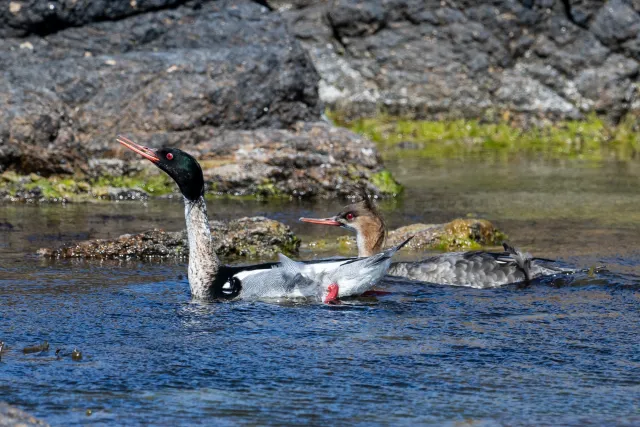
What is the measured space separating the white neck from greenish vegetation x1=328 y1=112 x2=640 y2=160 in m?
9.19

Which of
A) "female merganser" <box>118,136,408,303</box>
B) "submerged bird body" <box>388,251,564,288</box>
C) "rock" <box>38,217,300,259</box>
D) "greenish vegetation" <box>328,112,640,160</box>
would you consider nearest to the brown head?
"submerged bird body" <box>388,251,564,288</box>

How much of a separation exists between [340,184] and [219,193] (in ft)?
4.34

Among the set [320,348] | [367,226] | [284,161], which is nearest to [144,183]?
[284,161]

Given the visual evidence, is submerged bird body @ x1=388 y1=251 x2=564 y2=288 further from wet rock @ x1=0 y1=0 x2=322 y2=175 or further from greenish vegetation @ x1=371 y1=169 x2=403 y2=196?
wet rock @ x1=0 y1=0 x2=322 y2=175

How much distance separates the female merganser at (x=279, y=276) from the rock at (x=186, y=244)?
141 centimetres

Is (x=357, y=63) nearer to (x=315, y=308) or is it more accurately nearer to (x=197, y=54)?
(x=197, y=54)

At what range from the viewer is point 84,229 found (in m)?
10.6

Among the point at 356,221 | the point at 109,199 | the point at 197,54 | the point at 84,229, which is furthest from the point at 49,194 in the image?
the point at 356,221

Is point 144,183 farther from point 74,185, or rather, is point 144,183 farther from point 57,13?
point 57,13

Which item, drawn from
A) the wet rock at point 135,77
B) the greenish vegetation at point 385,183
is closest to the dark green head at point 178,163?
the wet rock at point 135,77

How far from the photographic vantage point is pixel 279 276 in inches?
310

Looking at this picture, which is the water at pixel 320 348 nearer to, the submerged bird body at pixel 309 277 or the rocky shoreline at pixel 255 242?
the submerged bird body at pixel 309 277

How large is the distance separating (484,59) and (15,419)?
14.9m

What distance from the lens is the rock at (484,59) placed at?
18.8 m
